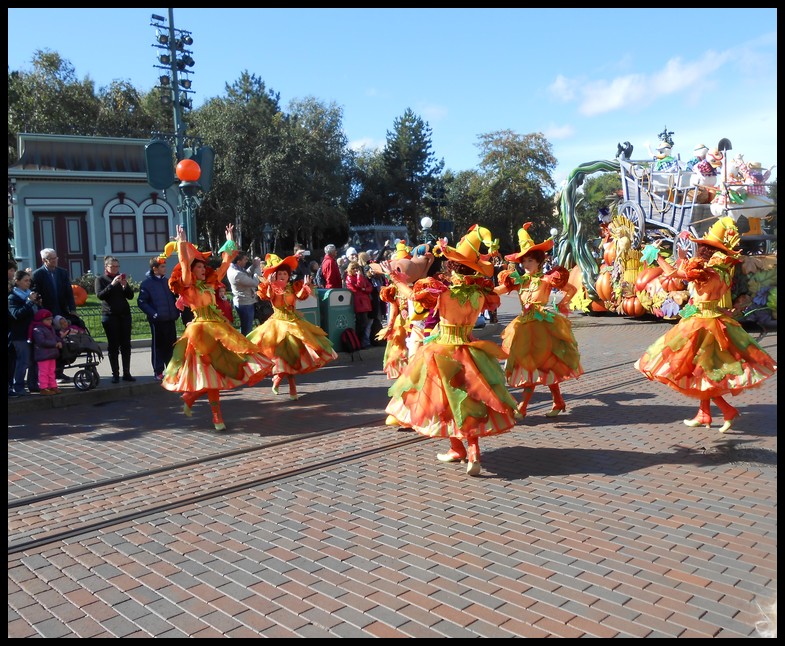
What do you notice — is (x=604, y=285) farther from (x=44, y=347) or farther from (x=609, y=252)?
(x=44, y=347)

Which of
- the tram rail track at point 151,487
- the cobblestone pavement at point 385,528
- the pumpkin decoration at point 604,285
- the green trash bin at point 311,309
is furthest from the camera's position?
the pumpkin decoration at point 604,285

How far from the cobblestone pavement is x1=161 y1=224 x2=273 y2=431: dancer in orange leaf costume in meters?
0.52

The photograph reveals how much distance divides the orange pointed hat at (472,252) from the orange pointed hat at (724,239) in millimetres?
2388

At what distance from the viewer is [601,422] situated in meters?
7.82

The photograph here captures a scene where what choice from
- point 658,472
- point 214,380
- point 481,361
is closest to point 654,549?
point 658,472

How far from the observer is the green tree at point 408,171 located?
183 ft

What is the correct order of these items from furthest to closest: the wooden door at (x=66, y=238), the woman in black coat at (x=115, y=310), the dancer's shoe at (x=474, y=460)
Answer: the wooden door at (x=66, y=238), the woman in black coat at (x=115, y=310), the dancer's shoe at (x=474, y=460)

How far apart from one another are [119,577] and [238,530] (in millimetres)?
887

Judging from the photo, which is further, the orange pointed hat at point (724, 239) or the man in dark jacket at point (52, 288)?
the man in dark jacket at point (52, 288)

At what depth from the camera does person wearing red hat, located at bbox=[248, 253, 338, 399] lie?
917cm

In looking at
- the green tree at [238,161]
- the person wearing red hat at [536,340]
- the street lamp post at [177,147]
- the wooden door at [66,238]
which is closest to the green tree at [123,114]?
the green tree at [238,161]

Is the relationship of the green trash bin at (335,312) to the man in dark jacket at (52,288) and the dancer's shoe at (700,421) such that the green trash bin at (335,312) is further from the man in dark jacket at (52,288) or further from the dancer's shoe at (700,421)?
the dancer's shoe at (700,421)

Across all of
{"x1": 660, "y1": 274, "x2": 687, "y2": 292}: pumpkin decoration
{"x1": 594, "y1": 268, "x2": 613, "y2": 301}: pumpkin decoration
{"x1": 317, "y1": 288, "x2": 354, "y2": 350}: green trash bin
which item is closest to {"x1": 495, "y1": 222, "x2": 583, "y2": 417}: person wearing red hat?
{"x1": 660, "y1": 274, "x2": 687, "y2": 292}: pumpkin decoration

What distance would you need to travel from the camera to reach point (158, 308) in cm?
1009
